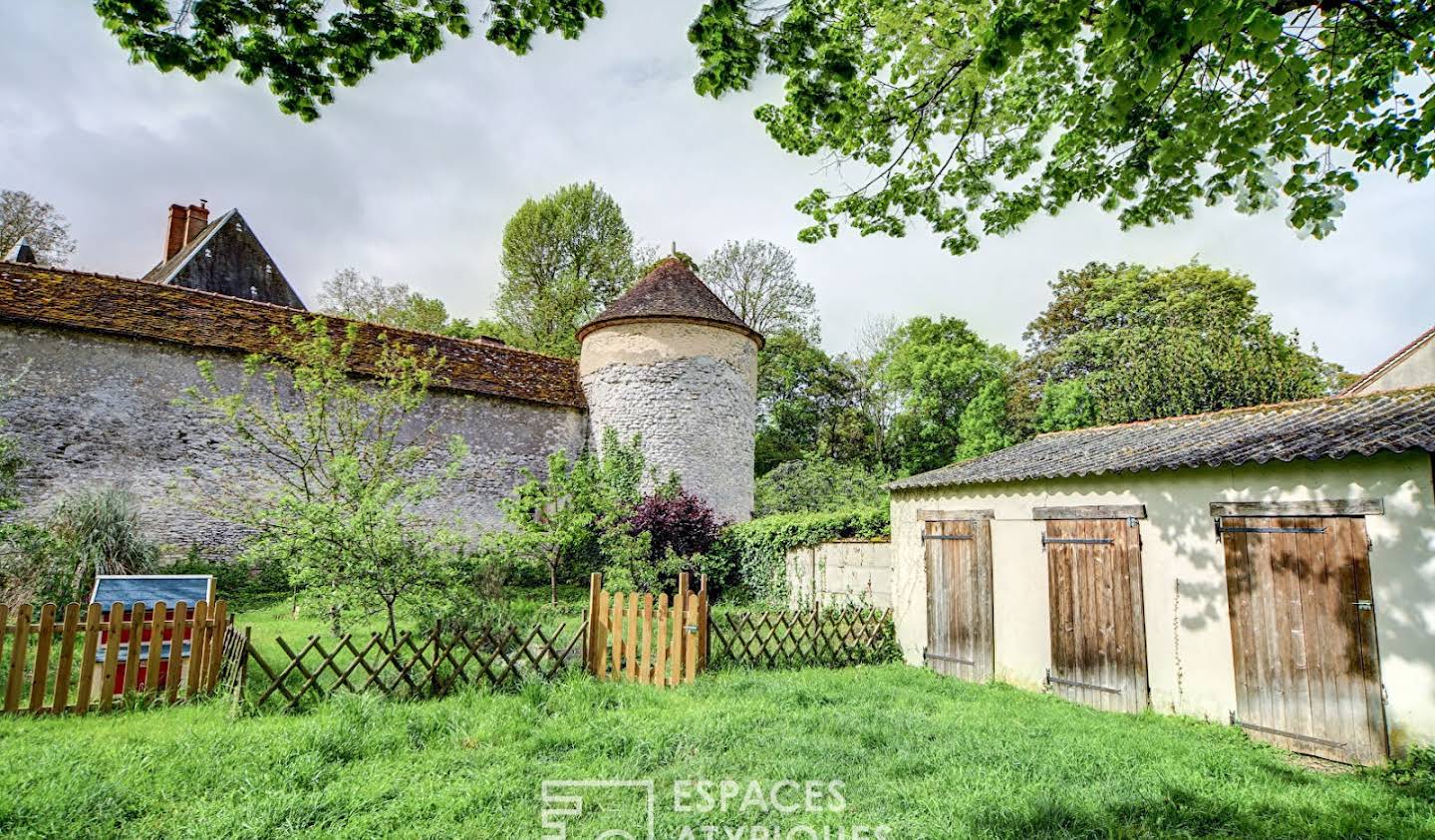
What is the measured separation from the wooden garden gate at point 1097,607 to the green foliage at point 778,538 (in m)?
4.00

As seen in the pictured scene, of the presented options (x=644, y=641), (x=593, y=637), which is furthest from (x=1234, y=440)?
(x=593, y=637)

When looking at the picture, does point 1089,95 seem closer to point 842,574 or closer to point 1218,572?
point 1218,572

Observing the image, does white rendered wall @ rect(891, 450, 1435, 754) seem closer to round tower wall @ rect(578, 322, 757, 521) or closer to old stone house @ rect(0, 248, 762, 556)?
round tower wall @ rect(578, 322, 757, 521)

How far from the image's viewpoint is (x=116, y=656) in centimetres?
591

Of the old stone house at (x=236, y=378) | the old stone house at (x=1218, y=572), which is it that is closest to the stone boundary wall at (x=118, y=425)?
the old stone house at (x=236, y=378)

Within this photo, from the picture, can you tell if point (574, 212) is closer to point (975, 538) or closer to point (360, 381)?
point (360, 381)

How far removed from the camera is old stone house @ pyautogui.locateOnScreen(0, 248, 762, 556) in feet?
44.0

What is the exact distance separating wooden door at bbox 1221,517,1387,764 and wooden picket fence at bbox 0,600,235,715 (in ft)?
31.0

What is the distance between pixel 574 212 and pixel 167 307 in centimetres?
1842

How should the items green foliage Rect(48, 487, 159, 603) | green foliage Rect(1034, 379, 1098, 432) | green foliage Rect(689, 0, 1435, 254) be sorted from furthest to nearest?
green foliage Rect(1034, 379, 1098, 432), green foliage Rect(48, 487, 159, 603), green foliage Rect(689, 0, 1435, 254)

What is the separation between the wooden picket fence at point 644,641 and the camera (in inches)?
297

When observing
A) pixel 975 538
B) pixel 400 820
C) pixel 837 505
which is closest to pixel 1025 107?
pixel 975 538

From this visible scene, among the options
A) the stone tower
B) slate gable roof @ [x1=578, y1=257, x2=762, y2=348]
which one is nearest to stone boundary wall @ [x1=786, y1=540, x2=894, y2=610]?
the stone tower

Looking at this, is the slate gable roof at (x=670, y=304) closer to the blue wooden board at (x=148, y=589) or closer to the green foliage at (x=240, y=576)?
the green foliage at (x=240, y=576)
